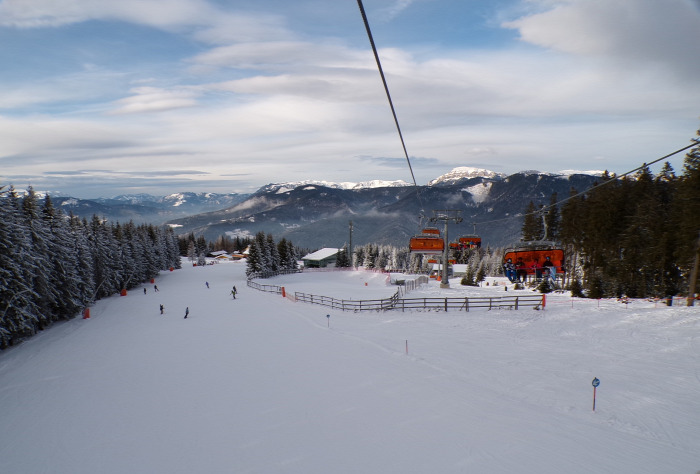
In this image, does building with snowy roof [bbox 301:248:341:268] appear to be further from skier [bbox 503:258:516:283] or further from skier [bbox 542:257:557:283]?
skier [bbox 542:257:557:283]

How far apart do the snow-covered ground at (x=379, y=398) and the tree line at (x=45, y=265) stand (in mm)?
4864

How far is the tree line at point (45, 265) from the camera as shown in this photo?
25.2 meters

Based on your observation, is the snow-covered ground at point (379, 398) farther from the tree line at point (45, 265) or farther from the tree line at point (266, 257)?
the tree line at point (266, 257)

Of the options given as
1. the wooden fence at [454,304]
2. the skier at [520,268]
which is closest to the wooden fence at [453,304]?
the wooden fence at [454,304]

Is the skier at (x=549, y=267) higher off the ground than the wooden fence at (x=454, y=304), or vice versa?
the skier at (x=549, y=267)

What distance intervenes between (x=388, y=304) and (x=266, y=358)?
1242 centimetres

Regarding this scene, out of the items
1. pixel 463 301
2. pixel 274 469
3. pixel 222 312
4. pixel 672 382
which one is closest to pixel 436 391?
pixel 274 469

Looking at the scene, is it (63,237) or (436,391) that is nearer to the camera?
(436,391)

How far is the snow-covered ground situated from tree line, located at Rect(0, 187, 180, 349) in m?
4.86

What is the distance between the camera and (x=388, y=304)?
27.1 meters

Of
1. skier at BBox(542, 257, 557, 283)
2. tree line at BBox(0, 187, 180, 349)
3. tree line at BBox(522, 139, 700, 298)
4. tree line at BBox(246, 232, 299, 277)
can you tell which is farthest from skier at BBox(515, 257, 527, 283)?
tree line at BBox(246, 232, 299, 277)

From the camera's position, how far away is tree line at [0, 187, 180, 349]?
2517cm

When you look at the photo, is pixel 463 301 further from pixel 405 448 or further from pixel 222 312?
pixel 222 312

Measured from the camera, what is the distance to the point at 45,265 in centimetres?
3125
